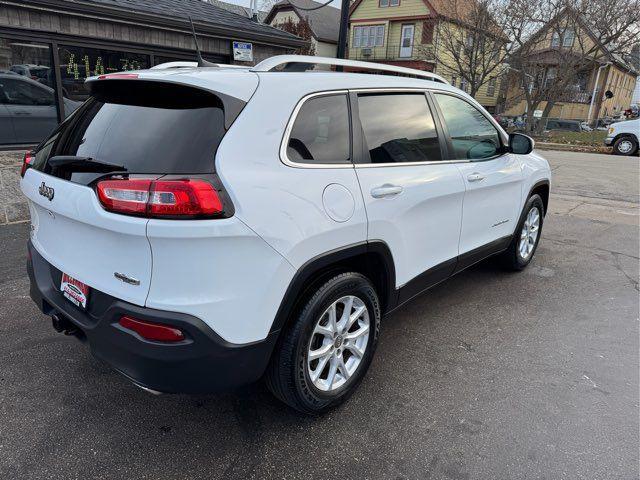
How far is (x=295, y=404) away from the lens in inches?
98.2

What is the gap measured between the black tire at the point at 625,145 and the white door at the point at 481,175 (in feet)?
56.5

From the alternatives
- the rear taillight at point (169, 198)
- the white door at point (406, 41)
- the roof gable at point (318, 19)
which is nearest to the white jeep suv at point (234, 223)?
the rear taillight at point (169, 198)

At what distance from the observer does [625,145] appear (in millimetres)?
18344

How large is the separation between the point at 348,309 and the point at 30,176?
1.89 meters

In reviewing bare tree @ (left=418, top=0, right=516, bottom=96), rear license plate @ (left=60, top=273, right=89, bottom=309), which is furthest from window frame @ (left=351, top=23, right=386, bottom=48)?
rear license plate @ (left=60, top=273, right=89, bottom=309)

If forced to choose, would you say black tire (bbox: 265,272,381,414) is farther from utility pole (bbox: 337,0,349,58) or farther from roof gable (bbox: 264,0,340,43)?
roof gable (bbox: 264,0,340,43)

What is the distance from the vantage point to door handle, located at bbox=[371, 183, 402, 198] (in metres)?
2.65

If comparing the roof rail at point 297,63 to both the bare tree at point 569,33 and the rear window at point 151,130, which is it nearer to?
the rear window at point 151,130

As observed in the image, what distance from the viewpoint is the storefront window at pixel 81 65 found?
6516 millimetres

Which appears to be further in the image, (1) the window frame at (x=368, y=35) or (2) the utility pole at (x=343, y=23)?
(1) the window frame at (x=368, y=35)

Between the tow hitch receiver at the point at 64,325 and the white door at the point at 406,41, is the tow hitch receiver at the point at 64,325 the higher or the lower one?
the lower one

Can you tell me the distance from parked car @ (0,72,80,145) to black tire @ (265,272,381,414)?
5839 millimetres

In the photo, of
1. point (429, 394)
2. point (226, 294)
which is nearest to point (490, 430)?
point (429, 394)

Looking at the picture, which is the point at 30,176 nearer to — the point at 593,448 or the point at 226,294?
the point at 226,294
